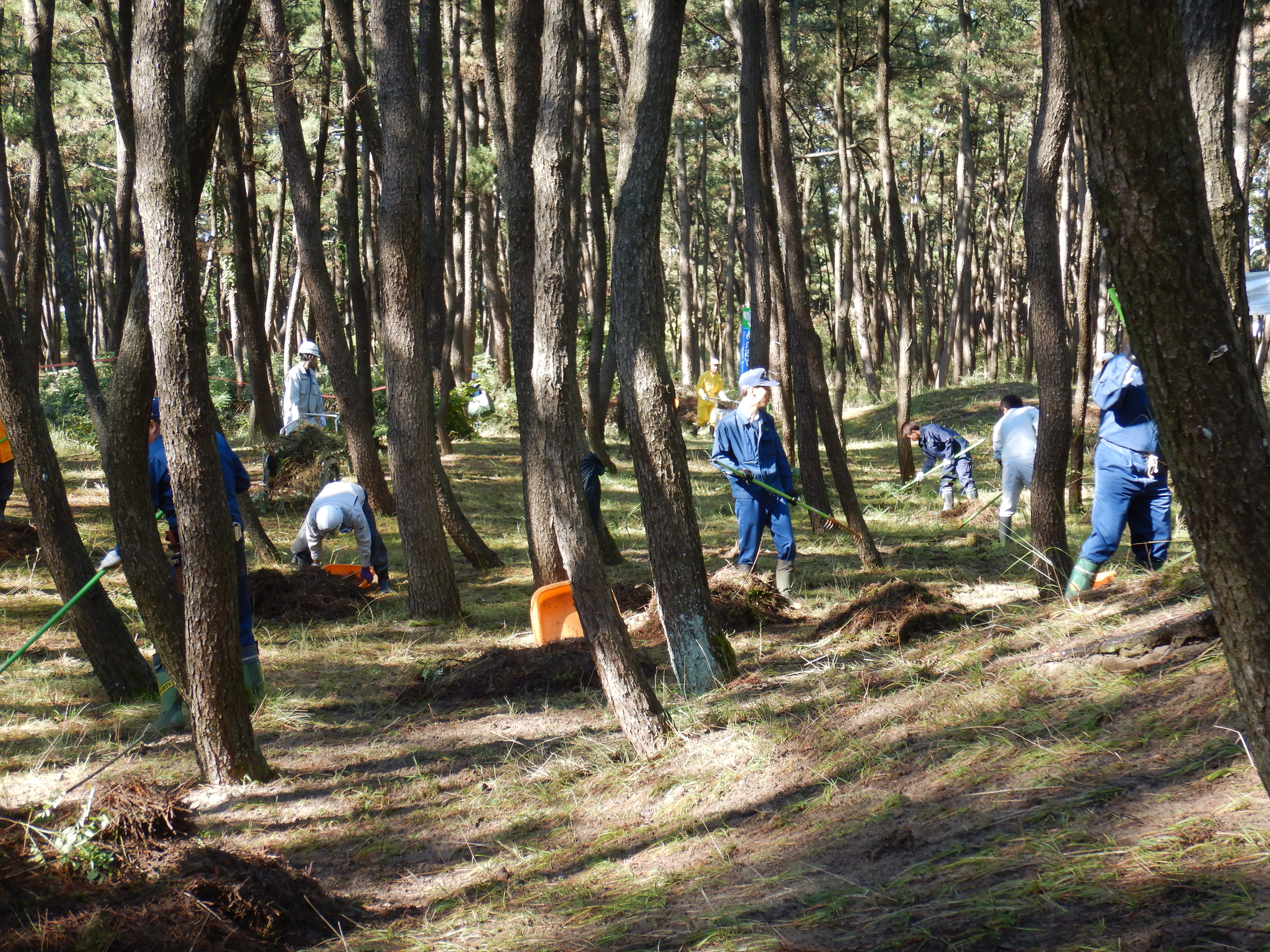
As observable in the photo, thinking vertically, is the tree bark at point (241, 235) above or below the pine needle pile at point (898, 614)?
above

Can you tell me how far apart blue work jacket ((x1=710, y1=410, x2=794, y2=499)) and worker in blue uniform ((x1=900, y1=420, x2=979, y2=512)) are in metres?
4.68

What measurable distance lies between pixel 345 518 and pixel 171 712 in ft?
11.4

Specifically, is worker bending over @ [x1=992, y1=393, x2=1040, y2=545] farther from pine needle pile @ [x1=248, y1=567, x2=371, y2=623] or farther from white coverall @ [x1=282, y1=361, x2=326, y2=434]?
white coverall @ [x1=282, y1=361, x2=326, y2=434]

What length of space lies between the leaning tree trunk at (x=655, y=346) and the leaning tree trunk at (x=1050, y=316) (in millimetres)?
2354

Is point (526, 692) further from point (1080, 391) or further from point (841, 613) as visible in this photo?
point (1080, 391)

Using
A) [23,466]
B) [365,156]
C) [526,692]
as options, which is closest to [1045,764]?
[526,692]

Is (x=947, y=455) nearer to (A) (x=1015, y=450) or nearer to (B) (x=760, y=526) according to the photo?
(A) (x=1015, y=450)

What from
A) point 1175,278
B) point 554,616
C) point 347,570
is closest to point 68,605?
point 554,616

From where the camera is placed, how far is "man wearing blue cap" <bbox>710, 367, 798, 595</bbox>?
8586 millimetres

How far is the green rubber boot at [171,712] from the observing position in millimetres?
5914

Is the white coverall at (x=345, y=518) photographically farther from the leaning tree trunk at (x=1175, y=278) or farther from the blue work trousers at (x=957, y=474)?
the leaning tree trunk at (x=1175, y=278)

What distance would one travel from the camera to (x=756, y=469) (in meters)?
8.64

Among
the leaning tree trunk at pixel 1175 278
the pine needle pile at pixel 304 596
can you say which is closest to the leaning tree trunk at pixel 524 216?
the pine needle pile at pixel 304 596

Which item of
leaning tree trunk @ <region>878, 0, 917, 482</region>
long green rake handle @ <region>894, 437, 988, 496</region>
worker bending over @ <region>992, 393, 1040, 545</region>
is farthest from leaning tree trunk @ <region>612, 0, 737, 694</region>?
leaning tree trunk @ <region>878, 0, 917, 482</region>
